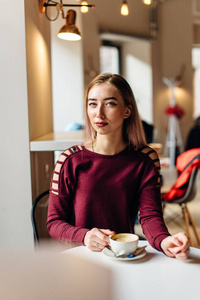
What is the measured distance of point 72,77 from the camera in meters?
5.76

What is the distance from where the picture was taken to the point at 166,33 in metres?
7.94

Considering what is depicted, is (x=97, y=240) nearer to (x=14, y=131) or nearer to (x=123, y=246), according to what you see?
(x=123, y=246)

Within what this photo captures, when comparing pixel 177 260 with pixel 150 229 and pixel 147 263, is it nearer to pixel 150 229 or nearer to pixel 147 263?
pixel 147 263

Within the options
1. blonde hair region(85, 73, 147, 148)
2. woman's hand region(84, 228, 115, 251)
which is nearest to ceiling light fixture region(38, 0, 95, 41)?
blonde hair region(85, 73, 147, 148)

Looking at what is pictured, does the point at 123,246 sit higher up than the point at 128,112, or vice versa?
the point at 128,112

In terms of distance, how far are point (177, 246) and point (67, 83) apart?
16.2 ft

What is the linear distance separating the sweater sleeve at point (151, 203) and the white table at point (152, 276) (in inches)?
5.9

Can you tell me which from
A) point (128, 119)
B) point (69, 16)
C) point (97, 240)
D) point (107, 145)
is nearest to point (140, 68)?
point (69, 16)

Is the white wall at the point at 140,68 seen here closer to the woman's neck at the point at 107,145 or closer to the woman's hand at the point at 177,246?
the woman's neck at the point at 107,145

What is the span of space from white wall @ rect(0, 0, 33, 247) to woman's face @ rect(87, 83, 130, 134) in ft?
1.95

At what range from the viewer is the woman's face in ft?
4.40

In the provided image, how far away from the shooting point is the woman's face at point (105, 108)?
134 cm

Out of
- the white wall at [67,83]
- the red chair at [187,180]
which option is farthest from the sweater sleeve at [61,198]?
the white wall at [67,83]

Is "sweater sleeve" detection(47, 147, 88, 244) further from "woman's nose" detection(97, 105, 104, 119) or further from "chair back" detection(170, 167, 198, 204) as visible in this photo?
"chair back" detection(170, 167, 198, 204)
